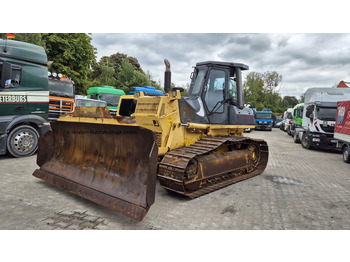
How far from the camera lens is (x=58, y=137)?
509 centimetres

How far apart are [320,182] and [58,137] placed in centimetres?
598

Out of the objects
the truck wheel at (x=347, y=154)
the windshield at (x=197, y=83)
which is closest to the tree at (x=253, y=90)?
the truck wheel at (x=347, y=154)

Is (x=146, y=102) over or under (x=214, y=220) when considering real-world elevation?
over

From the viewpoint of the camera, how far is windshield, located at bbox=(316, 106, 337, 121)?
11.5 meters

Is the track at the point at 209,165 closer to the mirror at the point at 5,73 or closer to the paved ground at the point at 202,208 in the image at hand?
the paved ground at the point at 202,208

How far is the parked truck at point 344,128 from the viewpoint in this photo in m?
9.06

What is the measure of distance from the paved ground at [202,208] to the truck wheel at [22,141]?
172cm

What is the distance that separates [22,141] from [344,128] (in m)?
11.1

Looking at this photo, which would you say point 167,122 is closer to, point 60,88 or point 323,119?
point 60,88

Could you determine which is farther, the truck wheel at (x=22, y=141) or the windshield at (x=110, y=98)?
the windshield at (x=110, y=98)

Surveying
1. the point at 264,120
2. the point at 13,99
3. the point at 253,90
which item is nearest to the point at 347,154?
the point at 13,99

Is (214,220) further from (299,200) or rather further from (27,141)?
(27,141)

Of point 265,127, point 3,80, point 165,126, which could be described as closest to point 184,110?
point 165,126

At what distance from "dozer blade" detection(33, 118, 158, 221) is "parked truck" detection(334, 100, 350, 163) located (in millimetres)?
8577
